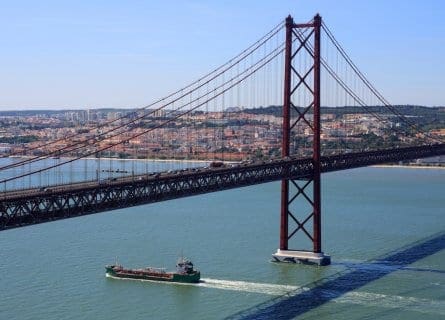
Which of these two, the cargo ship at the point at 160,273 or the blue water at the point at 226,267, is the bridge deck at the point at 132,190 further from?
the blue water at the point at 226,267

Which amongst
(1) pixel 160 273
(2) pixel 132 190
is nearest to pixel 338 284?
(1) pixel 160 273

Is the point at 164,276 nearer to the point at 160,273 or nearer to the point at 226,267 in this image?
the point at 160,273

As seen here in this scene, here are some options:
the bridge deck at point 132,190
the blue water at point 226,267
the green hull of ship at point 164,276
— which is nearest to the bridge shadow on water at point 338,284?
the blue water at point 226,267

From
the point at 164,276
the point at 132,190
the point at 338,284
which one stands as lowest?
the point at 338,284

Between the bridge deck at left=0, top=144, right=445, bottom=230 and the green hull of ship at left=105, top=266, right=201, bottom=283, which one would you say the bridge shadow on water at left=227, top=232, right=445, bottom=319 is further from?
the bridge deck at left=0, top=144, right=445, bottom=230

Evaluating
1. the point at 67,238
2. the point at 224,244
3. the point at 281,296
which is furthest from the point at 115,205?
the point at 67,238

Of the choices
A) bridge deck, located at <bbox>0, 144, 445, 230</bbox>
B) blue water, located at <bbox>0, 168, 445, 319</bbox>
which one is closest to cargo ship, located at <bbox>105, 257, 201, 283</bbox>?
blue water, located at <bbox>0, 168, 445, 319</bbox>
